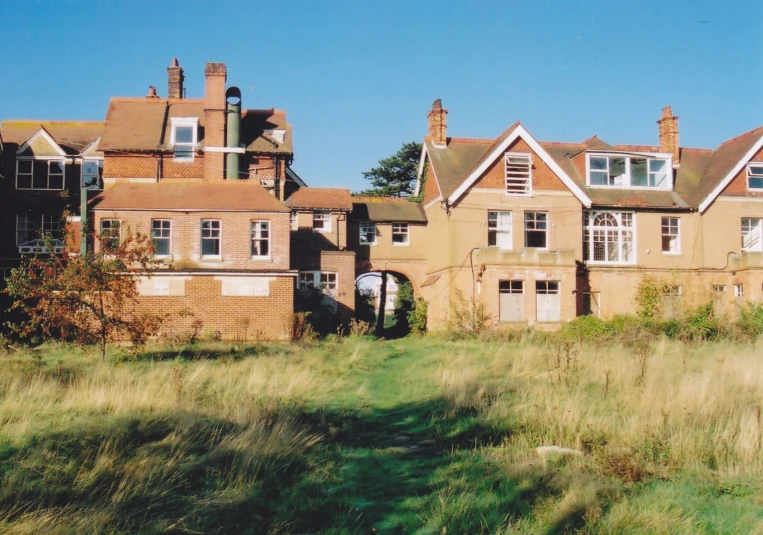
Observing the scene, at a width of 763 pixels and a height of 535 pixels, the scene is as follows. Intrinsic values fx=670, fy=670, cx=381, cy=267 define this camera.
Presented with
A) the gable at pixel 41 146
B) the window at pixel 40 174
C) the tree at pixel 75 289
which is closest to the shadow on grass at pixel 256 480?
the tree at pixel 75 289

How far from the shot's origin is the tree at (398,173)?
53891 millimetres

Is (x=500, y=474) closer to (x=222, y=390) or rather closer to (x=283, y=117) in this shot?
(x=222, y=390)

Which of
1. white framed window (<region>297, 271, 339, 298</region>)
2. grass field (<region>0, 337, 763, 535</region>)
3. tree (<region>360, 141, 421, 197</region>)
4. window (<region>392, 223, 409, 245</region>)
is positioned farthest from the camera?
tree (<region>360, 141, 421, 197</region>)

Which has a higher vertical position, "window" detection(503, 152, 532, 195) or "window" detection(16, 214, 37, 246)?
"window" detection(503, 152, 532, 195)

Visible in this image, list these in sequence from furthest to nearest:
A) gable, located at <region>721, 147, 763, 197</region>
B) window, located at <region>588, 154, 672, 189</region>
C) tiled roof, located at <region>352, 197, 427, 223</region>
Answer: tiled roof, located at <region>352, 197, 427, 223</region>, window, located at <region>588, 154, 672, 189</region>, gable, located at <region>721, 147, 763, 197</region>

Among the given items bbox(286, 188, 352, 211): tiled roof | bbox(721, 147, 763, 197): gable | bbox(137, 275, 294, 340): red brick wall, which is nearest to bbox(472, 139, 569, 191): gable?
bbox(286, 188, 352, 211): tiled roof

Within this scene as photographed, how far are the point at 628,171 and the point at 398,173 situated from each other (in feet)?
76.2

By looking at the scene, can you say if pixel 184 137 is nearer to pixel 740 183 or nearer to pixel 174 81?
pixel 174 81

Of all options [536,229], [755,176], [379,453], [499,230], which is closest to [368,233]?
[499,230]

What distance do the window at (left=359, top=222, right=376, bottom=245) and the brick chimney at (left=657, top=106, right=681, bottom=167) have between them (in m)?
16.3

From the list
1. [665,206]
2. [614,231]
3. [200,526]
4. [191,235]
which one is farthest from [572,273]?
[200,526]

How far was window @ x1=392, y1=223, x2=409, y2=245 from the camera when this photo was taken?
119ft

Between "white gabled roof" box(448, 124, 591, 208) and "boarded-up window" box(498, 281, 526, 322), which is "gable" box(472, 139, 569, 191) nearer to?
"white gabled roof" box(448, 124, 591, 208)

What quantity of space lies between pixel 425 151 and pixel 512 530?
31.7 m
